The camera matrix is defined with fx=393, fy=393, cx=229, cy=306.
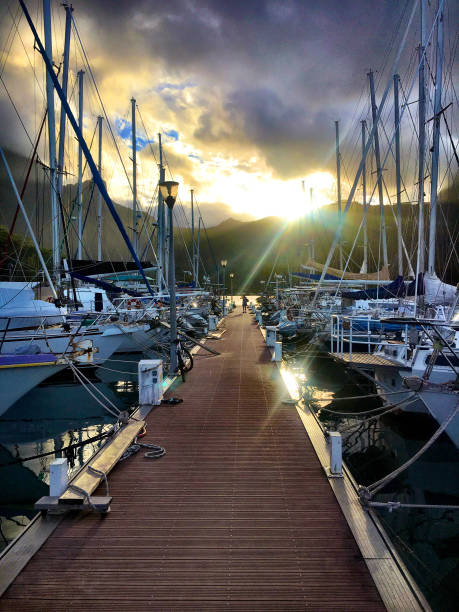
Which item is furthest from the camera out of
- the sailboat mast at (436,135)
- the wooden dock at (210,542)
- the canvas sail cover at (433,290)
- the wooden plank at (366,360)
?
the canvas sail cover at (433,290)

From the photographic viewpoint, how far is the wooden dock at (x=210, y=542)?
11.8ft

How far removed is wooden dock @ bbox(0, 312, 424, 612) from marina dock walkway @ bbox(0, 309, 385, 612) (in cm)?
1

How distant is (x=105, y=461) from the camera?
6.12 m

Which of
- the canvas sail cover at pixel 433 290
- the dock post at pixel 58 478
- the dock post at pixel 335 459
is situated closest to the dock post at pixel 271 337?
the canvas sail cover at pixel 433 290

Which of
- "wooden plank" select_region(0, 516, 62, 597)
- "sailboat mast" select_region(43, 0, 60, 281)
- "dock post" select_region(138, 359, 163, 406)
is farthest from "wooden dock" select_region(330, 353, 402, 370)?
"sailboat mast" select_region(43, 0, 60, 281)

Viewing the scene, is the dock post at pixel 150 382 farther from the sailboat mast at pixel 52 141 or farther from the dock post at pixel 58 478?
the sailboat mast at pixel 52 141

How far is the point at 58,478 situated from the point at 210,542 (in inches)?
88.2

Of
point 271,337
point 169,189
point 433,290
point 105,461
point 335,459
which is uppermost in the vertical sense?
point 169,189

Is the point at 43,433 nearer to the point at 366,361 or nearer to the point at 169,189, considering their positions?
the point at 169,189

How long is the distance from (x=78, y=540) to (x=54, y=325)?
1307 cm

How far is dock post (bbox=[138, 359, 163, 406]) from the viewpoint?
9.50 meters

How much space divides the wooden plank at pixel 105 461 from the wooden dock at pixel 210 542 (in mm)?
214

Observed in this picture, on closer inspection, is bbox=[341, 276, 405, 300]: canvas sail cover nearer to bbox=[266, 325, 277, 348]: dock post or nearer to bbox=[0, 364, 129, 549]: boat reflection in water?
bbox=[266, 325, 277, 348]: dock post

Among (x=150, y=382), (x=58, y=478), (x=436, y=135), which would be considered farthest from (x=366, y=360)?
(x=58, y=478)
